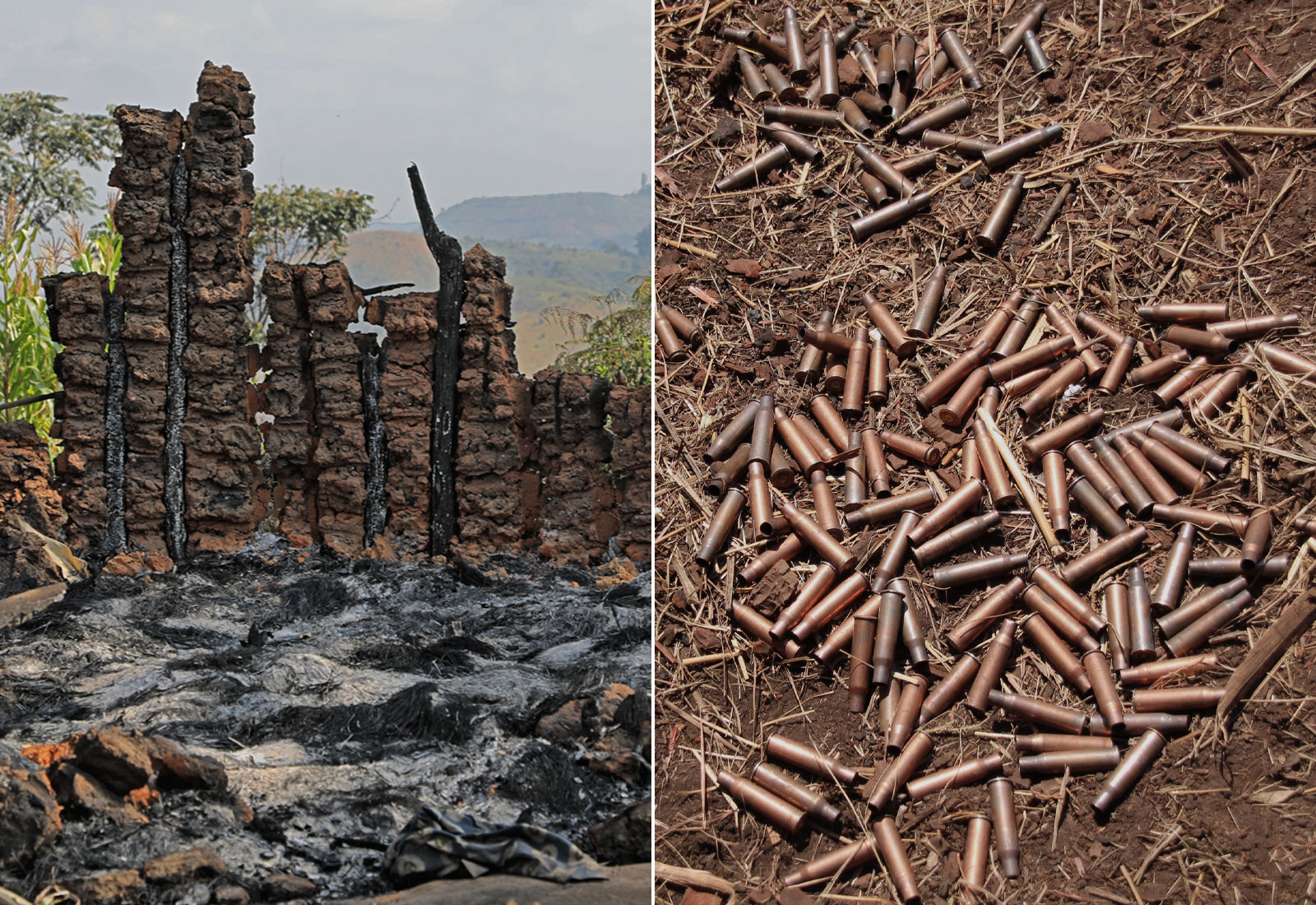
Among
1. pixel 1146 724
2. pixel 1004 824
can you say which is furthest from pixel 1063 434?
pixel 1004 824

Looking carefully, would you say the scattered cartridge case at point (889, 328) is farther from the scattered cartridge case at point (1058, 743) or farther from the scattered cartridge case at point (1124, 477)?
the scattered cartridge case at point (1058, 743)

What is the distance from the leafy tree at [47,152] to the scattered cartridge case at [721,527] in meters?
1.78

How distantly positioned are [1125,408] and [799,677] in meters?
1.04

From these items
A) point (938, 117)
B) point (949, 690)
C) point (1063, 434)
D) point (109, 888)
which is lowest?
point (109, 888)

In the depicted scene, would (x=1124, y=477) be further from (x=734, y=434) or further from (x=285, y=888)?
(x=285, y=888)

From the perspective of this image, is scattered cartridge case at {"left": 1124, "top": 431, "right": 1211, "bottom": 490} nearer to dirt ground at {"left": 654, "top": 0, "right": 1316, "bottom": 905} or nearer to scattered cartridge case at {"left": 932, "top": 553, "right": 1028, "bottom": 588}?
dirt ground at {"left": 654, "top": 0, "right": 1316, "bottom": 905}

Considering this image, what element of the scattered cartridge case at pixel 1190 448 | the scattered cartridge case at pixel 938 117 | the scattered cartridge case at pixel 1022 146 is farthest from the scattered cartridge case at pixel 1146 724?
the scattered cartridge case at pixel 938 117

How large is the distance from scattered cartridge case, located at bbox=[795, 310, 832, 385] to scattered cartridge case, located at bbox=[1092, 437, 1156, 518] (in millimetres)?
691

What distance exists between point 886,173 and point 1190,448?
1.04 m

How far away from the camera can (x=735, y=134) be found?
2771 millimetres

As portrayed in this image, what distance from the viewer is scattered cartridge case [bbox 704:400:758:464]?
2488 millimetres

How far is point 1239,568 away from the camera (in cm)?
211

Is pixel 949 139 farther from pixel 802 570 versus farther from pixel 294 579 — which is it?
pixel 294 579

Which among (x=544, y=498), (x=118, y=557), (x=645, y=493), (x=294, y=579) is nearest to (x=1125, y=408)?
(x=645, y=493)
